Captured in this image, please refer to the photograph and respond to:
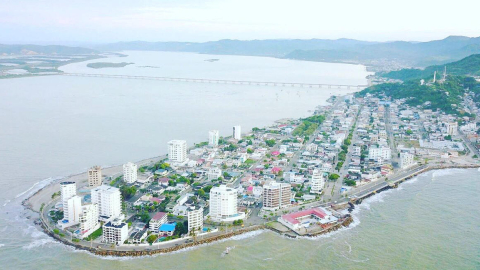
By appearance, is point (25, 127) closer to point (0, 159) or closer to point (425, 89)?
point (0, 159)

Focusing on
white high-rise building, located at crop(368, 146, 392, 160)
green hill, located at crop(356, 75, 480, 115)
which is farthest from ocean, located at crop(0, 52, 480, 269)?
green hill, located at crop(356, 75, 480, 115)

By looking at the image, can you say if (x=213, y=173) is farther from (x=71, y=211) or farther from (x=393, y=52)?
(x=393, y=52)

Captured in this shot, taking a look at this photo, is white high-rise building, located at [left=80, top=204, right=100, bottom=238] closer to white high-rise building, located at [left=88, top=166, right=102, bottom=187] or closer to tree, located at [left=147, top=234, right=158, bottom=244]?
tree, located at [left=147, top=234, right=158, bottom=244]

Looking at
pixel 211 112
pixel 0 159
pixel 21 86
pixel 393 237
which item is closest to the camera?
pixel 393 237

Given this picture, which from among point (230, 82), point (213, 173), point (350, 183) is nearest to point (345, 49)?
point (230, 82)

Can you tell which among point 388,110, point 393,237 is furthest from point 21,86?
point 393,237
